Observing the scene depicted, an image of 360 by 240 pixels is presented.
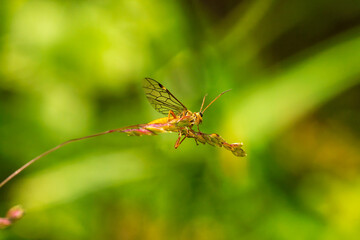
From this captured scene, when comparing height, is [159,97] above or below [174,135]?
below

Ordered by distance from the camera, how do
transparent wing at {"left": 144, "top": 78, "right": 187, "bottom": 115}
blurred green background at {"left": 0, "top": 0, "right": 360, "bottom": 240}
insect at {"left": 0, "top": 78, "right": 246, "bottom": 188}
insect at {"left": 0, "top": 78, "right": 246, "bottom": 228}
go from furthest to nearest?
blurred green background at {"left": 0, "top": 0, "right": 360, "bottom": 240}, transparent wing at {"left": 144, "top": 78, "right": 187, "bottom": 115}, insect at {"left": 0, "top": 78, "right": 246, "bottom": 188}, insect at {"left": 0, "top": 78, "right": 246, "bottom": 228}

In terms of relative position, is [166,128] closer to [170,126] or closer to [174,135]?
[170,126]

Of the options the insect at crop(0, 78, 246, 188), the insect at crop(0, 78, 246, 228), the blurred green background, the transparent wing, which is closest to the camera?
the insect at crop(0, 78, 246, 228)

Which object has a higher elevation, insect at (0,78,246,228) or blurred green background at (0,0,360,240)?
blurred green background at (0,0,360,240)

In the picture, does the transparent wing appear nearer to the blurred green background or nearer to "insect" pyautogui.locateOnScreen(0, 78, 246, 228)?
"insect" pyautogui.locateOnScreen(0, 78, 246, 228)

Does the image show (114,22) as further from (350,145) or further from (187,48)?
(350,145)

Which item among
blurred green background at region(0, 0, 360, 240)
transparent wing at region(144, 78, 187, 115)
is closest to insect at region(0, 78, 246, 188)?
transparent wing at region(144, 78, 187, 115)

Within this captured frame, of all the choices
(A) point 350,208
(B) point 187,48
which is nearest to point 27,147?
(B) point 187,48

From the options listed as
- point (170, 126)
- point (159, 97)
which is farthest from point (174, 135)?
point (170, 126)
